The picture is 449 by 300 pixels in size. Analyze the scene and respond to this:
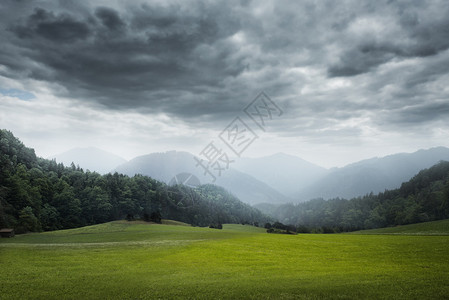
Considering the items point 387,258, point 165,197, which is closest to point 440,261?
point 387,258

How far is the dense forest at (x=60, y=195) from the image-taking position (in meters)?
102

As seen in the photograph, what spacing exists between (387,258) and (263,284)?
18.8 m

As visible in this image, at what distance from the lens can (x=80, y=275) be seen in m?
26.6

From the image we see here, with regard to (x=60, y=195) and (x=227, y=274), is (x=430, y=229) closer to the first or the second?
(x=227, y=274)

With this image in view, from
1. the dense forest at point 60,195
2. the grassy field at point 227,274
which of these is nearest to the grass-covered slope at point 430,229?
the grassy field at point 227,274

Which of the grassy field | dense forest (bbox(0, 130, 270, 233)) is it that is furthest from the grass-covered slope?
dense forest (bbox(0, 130, 270, 233))

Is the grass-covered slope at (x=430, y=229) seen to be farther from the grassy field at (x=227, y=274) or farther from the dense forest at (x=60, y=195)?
the dense forest at (x=60, y=195)

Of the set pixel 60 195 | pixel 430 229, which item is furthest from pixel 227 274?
pixel 60 195

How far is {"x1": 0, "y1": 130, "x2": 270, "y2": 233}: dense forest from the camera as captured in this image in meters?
102

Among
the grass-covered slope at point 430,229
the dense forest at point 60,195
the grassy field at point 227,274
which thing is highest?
the dense forest at point 60,195

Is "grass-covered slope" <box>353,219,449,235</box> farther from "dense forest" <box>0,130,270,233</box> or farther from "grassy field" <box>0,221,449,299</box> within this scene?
"dense forest" <box>0,130,270,233</box>

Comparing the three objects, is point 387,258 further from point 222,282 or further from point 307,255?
point 222,282

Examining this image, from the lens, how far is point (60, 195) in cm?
12500

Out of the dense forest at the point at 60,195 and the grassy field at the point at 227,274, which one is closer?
the grassy field at the point at 227,274
